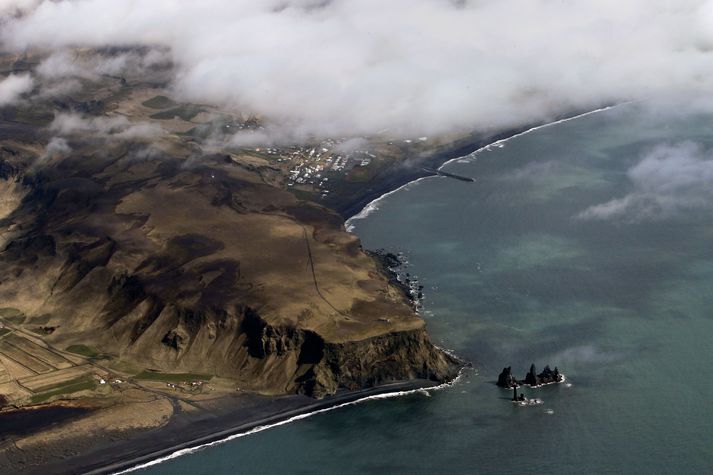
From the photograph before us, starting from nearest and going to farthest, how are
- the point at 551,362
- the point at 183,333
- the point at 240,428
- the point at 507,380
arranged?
the point at 240,428, the point at 507,380, the point at 551,362, the point at 183,333

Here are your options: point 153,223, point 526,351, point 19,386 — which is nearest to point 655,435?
point 526,351

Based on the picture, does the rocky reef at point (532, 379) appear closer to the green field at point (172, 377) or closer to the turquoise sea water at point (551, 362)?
the turquoise sea water at point (551, 362)

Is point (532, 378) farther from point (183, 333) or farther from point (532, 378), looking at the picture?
point (183, 333)

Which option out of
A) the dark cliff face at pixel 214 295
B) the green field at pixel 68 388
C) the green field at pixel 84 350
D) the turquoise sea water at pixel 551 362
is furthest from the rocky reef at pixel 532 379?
the green field at pixel 84 350

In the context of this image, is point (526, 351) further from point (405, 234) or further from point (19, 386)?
point (19, 386)

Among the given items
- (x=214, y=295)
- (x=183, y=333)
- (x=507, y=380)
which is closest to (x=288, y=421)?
(x=183, y=333)

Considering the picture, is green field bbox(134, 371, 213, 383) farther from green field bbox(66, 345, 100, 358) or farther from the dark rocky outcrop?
the dark rocky outcrop
